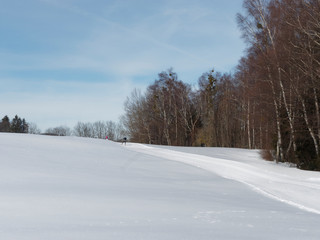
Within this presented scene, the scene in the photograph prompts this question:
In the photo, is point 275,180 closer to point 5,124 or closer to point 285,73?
point 285,73

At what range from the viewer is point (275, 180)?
11258mm

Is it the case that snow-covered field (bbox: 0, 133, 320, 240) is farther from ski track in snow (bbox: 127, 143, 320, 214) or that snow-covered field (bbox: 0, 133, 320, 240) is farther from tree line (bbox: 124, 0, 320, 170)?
tree line (bbox: 124, 0, 320, 170)

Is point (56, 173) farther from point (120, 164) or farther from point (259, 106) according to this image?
point (259, 106)

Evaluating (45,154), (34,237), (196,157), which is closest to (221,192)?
(34,237)

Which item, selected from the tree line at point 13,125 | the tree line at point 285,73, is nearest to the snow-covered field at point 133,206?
the tree line at point 285,73

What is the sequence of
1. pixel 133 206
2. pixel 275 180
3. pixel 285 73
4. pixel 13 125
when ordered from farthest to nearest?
pixel 13 125 < pixel 285 73 < pixel 275 180 < pixel 133 206

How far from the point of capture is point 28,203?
506cm

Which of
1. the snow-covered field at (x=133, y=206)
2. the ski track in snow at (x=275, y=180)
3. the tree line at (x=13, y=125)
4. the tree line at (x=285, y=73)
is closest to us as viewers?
the snow-covered field at (x=133, y=206)

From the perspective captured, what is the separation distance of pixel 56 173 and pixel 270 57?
13221 mm

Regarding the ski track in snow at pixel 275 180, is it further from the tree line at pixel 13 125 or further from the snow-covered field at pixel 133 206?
the tree line at pixel 13 125

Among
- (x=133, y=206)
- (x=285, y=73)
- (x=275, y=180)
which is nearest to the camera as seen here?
(x=133, y=206)

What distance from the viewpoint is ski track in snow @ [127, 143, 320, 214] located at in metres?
7.97

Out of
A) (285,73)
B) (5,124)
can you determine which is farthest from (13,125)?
(285,73)

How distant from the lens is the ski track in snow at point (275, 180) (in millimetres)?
7973
